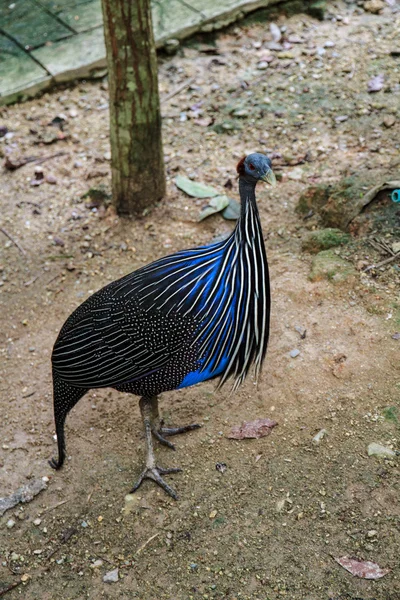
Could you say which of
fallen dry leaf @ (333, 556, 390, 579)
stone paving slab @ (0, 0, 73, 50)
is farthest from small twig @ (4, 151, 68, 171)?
fallen dry leaf @ (333, 556, 390, 579)

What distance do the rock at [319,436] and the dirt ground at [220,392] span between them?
0.02 meters

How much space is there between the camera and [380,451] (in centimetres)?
328

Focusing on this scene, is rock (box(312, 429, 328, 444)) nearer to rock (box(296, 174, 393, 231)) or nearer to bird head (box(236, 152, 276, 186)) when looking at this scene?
bird head (box(236, 152, 276, 186))

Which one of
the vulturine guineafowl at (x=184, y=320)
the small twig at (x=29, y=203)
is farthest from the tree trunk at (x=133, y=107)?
the vulturine guineafowl at (x=184, y=320)

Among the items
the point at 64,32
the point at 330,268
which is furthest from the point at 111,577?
the point at 64,32

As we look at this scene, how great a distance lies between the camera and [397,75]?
19.5 feet

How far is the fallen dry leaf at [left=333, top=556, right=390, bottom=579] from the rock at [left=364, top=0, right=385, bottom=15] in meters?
5.61

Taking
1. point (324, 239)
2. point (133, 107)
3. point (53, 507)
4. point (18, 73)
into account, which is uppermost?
point (133, 107)

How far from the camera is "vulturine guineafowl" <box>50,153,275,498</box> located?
10.3 feet

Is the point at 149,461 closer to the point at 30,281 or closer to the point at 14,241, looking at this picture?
the point at 30,281

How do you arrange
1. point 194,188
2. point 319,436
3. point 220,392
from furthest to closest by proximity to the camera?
point 194,188
point 220,392
point 319,436

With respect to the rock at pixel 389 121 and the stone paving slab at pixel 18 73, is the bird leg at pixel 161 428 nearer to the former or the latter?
the rock at pixel 389 121

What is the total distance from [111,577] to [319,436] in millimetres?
1178

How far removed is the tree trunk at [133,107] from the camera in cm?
434
